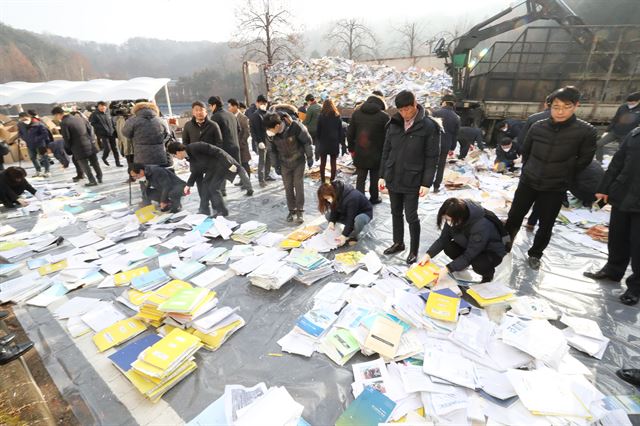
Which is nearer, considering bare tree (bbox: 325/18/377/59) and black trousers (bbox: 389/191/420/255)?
black trousers (bbox: 389/191/420/255)

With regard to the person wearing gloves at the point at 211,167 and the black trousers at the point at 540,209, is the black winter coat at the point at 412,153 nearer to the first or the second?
the black trousers at the point at 540,209

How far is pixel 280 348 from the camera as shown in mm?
2045

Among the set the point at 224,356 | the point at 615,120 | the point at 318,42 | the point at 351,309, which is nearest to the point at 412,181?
the point at 351,309

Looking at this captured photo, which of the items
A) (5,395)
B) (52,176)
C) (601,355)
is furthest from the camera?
(52,176)

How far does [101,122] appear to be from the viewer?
660cm

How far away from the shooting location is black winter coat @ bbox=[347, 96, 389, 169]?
12.8 feet

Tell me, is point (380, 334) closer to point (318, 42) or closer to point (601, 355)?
point (601, 355)

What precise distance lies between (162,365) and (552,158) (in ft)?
10.5

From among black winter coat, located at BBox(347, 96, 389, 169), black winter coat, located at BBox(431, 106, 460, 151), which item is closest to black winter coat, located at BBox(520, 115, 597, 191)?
black winter coat, located at BBox(347, 96, 389, 169)

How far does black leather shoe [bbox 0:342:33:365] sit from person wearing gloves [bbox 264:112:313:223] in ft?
8.99

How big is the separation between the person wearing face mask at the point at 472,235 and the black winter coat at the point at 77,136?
6.21 m

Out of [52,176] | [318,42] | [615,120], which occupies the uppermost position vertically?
[318,42]

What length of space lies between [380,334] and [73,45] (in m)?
65.6

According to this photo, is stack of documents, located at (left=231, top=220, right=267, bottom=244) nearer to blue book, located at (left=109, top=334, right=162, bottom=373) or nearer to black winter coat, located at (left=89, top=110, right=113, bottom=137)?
blue book, located at (left=109, top=334, right=162, bottom=373)
